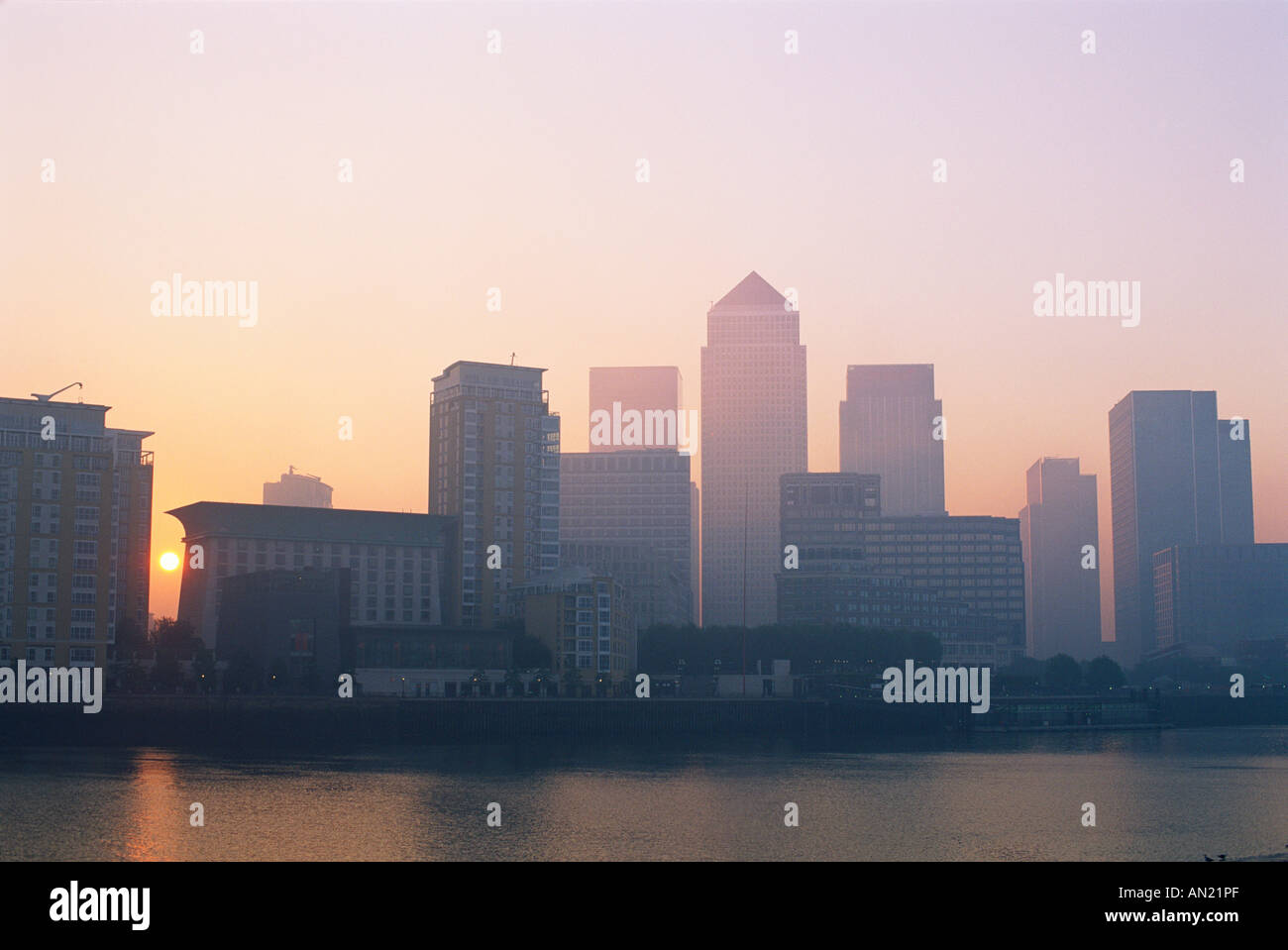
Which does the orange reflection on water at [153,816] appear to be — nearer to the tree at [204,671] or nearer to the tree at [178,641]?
the tree at [204,671]

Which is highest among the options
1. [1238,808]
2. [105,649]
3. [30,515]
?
[30,515]

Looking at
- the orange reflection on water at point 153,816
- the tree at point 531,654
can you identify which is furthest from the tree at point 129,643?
the orange reflection on water at point 153,816

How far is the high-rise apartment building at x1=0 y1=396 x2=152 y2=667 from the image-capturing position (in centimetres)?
15325

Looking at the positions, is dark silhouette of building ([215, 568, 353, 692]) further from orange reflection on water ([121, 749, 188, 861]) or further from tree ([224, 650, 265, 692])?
orange reflection on water ([121, 749, 188, 861])

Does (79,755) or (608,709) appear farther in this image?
(608,709)

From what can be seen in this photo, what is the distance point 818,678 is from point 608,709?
169 ft

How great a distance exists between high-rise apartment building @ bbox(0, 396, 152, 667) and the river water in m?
39.4

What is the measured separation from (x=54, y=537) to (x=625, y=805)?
9909cm

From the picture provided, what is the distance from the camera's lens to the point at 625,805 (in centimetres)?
7869

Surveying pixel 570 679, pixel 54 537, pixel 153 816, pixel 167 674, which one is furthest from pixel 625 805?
pixel 54 537

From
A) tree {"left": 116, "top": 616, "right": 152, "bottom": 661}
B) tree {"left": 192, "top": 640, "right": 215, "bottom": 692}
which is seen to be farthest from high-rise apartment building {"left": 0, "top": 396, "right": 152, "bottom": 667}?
tree {"left": 192, "top": 640, "right": 215, "bottom": 692}
